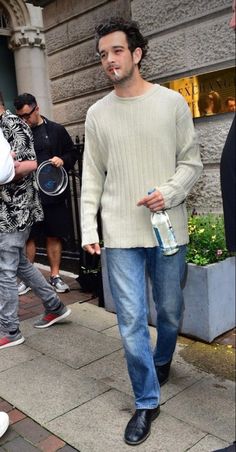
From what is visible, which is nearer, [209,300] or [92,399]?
[92,399]

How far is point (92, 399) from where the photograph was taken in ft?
9.71

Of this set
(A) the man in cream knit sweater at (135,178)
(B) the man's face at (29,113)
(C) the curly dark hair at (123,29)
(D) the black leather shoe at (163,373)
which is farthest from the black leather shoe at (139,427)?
(B) the man's face at (29,113)

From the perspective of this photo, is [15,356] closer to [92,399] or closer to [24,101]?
[92,399]

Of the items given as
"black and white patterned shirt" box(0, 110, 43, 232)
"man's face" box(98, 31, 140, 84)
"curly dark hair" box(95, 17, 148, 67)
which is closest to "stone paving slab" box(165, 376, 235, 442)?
"black and white patterned shirt" box(0, 110, 43, 232)

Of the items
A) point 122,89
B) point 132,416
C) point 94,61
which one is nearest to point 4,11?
point 94,61

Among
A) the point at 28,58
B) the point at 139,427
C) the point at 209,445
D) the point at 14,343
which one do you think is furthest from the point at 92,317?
the point at 28,58

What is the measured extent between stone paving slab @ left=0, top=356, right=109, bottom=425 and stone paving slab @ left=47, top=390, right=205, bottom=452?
3.9 inches

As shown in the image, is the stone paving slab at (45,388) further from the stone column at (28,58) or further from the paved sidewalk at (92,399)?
the stone column at (28,58)

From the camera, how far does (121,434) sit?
259 cm

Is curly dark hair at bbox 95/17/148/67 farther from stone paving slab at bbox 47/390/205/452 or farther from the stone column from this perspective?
the stone column

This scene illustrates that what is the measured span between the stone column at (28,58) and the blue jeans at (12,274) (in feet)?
29.0

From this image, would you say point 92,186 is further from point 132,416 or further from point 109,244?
point 132,416

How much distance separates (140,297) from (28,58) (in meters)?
10.6

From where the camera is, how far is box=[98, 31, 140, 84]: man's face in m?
2.45
